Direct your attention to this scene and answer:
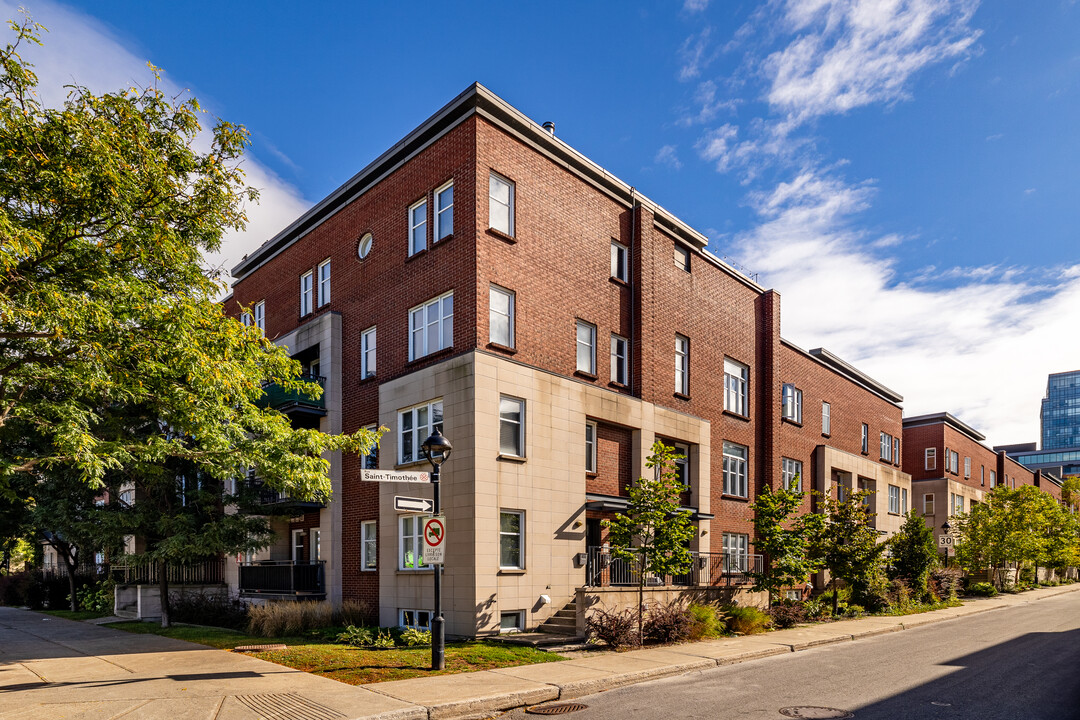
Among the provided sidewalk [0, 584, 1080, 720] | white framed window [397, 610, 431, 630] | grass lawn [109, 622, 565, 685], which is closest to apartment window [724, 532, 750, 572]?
sidewalk [0, 584, 1080, 720]

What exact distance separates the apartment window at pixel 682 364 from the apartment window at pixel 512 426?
28.3 feet

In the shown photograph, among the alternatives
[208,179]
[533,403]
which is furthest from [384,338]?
[208,179]

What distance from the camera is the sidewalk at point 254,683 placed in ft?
34.2

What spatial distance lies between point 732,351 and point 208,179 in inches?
853

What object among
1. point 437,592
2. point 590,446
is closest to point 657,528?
point 590,446

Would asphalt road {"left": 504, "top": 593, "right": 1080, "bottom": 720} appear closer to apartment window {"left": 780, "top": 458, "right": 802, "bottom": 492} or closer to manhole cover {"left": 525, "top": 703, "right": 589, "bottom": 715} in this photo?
manhole cover {"left": 525, "top": 703, "right": 589, "bottom": 715}

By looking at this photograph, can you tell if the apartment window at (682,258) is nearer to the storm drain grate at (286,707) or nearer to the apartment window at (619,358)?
the apartment window at (619,358)

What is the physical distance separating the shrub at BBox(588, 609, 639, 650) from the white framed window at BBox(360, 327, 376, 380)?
10.5 metres

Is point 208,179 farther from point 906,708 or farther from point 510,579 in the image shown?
point 906,708

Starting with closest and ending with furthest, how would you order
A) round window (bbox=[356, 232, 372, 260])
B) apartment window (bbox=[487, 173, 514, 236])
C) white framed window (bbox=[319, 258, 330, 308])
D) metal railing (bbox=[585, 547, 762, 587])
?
apartment window (bbox=[487, 173, 514, 236]) < metal railing (bbox=[585, 547, 762, 587]) < round window (bbox=[356, 232, 372, 260]) < white framed window (bbox=[319, 258, 330, 308])

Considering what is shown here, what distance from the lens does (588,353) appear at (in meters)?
23.4

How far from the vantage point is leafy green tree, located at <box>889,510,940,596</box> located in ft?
107

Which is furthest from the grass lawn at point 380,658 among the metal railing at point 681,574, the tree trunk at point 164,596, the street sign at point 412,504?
the metal railing at point 681,574

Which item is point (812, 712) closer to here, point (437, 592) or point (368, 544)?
point (437, 592)
